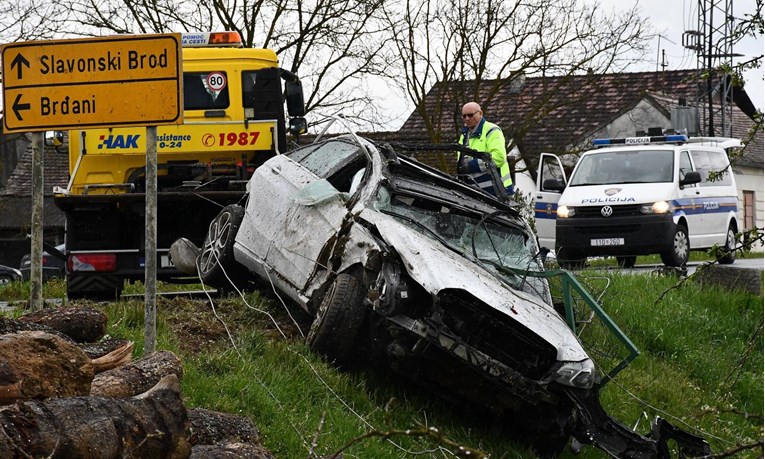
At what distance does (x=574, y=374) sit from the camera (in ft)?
25.7

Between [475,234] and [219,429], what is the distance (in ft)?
11.9

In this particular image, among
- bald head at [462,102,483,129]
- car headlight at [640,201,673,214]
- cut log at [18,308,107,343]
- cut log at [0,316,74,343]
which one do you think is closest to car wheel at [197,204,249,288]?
bald head at [462,102,483,129]

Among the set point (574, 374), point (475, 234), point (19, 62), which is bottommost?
point (574, 374)

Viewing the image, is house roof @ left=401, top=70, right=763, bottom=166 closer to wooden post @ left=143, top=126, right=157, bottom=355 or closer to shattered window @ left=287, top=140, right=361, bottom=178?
shattered window @ left=287, top=140, right=361, bottom=178

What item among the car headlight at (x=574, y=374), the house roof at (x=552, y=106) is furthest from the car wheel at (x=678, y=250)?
the car headlight at (x=574, y=374)

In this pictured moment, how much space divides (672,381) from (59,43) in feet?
22.5

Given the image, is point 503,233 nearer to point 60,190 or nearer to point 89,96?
point 89,96

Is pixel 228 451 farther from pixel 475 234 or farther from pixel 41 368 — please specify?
pixel 475 234

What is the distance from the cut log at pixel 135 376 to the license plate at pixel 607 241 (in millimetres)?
12248

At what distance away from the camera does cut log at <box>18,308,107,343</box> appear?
7.33 meters

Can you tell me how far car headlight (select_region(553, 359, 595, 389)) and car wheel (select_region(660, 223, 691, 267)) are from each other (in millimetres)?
10602

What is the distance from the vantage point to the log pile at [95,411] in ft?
14.9

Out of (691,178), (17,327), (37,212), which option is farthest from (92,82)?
(691,178)

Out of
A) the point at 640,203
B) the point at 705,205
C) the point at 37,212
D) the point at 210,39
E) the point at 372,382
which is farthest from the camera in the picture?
the point at 705,205
